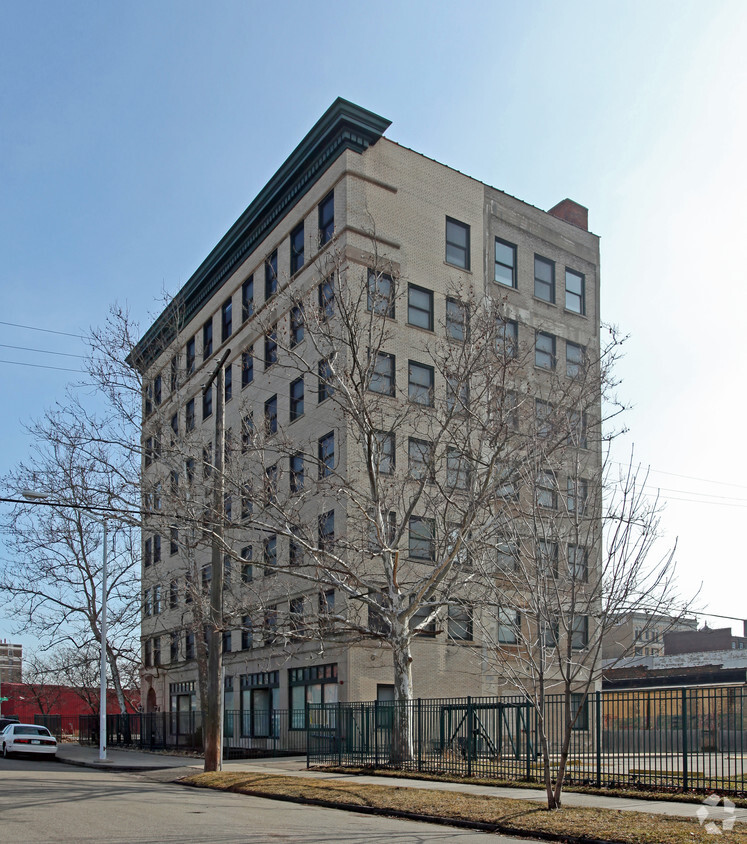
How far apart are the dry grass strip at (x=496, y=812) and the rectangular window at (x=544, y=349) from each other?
951 inches

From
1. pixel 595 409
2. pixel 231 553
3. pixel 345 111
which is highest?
pixel 345 111

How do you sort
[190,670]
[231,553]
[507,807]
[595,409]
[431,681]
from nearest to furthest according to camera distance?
[507,807] < [231,553] < [431,681] < [595,409] < [190,670]

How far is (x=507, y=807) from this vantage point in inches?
591

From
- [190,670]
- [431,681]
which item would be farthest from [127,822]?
[190,670]

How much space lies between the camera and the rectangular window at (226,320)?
4459cm

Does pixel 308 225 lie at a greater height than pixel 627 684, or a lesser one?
greater

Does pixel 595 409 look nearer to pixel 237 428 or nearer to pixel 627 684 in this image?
pixel 237 428

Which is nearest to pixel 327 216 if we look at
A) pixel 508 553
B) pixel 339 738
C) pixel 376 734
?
pixel 339 738

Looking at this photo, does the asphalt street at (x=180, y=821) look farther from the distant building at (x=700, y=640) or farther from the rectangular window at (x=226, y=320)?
the distant building at (x=700, y=640)

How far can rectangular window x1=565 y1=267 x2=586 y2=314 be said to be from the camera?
1684 inches

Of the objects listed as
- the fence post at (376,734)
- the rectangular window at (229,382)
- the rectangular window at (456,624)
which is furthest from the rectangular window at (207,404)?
the fence post at (376,734)

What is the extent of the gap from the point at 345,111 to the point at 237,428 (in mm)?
15336

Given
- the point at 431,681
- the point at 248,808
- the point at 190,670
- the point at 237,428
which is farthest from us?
the point at 190,670

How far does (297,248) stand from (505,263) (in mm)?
8981
